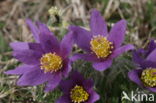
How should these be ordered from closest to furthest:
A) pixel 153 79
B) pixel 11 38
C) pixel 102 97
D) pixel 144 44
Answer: pixel 153 79 < pixel 102 97 < pixel 144 44 < pixel 11 38

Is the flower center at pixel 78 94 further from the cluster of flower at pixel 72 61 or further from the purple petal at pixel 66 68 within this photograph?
the purple petal at pixel 66 68

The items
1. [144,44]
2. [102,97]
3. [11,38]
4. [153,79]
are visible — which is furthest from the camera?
[11,38]

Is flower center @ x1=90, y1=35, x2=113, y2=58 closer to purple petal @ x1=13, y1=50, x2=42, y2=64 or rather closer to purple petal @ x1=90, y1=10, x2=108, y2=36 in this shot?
purple petal @ x1=90, y1=10, x2=108, y2=36

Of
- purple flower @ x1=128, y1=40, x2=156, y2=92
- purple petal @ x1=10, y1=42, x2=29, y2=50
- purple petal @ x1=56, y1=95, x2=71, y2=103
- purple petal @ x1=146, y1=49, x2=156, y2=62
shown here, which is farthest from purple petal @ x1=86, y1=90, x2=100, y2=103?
purple petal @ x1=10, y1=42, x2=29, y2=50

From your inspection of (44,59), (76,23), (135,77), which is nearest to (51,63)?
(44,59)

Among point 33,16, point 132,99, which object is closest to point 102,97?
point 132,99

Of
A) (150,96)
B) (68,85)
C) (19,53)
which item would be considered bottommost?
(150,96)

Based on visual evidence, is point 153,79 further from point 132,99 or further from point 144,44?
point 144,44
